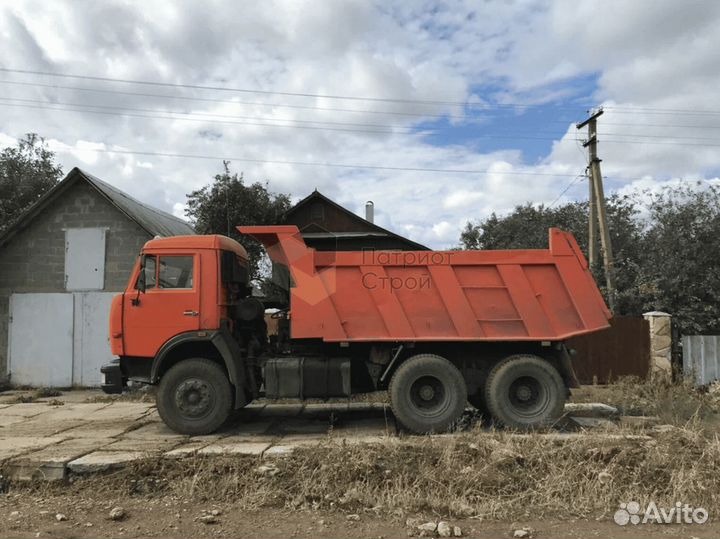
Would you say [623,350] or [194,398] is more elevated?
[623,350]

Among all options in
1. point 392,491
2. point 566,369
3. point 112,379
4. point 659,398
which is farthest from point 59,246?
point 659,398

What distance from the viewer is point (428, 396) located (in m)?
7.32

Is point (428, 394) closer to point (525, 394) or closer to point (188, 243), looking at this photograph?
point (525, 394)

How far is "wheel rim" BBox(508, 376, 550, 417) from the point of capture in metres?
7.32

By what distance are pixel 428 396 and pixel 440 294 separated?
1398 mm

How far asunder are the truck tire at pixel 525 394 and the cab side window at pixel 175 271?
4.41 meters

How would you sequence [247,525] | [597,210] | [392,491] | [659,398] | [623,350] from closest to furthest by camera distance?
1. [247,525]
2. [392,491]
3. [659,398]
4. [623,350]
5. [597,210]

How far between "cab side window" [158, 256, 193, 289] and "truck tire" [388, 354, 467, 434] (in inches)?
125

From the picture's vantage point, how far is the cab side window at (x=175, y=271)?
24.3 ft

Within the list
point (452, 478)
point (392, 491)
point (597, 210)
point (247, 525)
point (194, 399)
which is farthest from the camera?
point (597, 210)

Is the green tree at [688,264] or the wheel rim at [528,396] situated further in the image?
the green tree at [688,264]

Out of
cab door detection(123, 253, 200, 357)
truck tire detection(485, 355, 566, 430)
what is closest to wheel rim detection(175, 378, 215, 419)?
cab door detection(123, 253, 200, 357)

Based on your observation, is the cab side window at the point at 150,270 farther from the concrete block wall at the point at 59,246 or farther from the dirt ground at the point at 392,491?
the concrete block wall at the point at 59,246

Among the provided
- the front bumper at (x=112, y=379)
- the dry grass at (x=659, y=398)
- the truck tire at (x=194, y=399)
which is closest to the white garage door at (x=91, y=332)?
the front bumper at (x=112, y=379)
